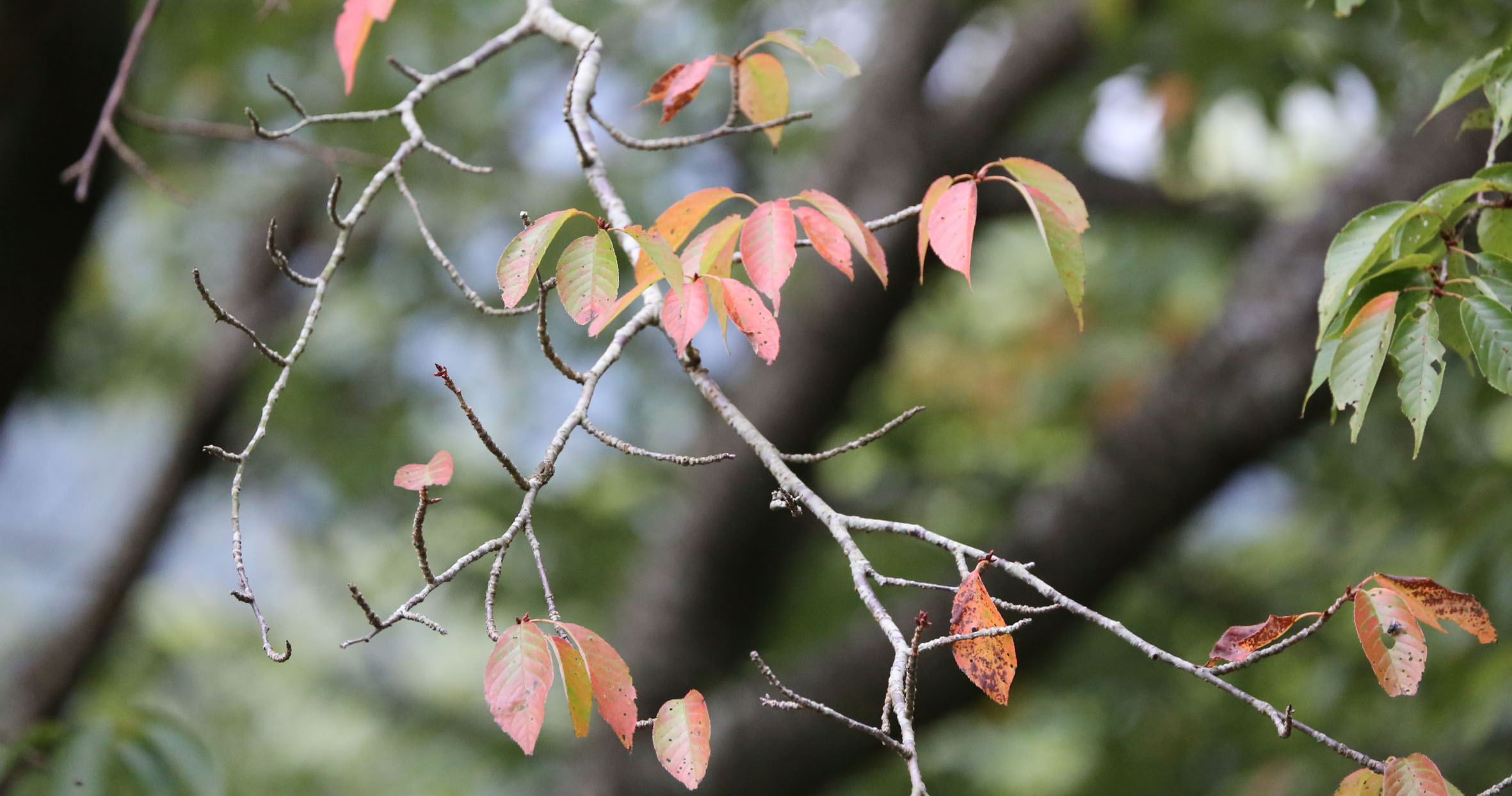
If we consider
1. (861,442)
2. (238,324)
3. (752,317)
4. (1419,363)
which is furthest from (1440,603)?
(238,324)

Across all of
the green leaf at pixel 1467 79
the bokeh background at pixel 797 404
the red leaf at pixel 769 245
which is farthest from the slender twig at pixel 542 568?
the bokeh background at pixel 797 404

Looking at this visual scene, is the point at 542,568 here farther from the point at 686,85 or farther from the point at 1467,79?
the point at 1467,79

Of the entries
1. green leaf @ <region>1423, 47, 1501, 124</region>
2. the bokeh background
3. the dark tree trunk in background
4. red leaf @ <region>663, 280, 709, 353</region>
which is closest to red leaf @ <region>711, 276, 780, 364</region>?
red leaf @ <region>663, 280, 709, 353</region>

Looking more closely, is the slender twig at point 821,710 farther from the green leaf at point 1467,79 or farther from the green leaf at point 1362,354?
the green leaf at point 1467,79

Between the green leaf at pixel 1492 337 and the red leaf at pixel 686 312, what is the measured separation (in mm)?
557

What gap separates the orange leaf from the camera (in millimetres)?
960

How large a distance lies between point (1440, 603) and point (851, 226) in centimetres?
50

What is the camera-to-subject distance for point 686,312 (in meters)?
0.73

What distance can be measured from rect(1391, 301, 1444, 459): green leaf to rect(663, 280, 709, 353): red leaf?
1.67ft

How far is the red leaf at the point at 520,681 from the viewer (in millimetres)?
632

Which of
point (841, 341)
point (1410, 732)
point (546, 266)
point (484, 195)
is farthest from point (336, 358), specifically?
point (1410, 732)

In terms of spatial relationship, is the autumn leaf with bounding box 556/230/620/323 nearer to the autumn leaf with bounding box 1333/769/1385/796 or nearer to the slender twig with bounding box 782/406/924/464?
the slender twig with bounding box 782/406/924/464

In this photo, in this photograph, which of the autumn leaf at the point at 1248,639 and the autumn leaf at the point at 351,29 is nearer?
the autumn leaf at the point at 1248,639

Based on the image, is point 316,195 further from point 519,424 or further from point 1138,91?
point 1138,91
